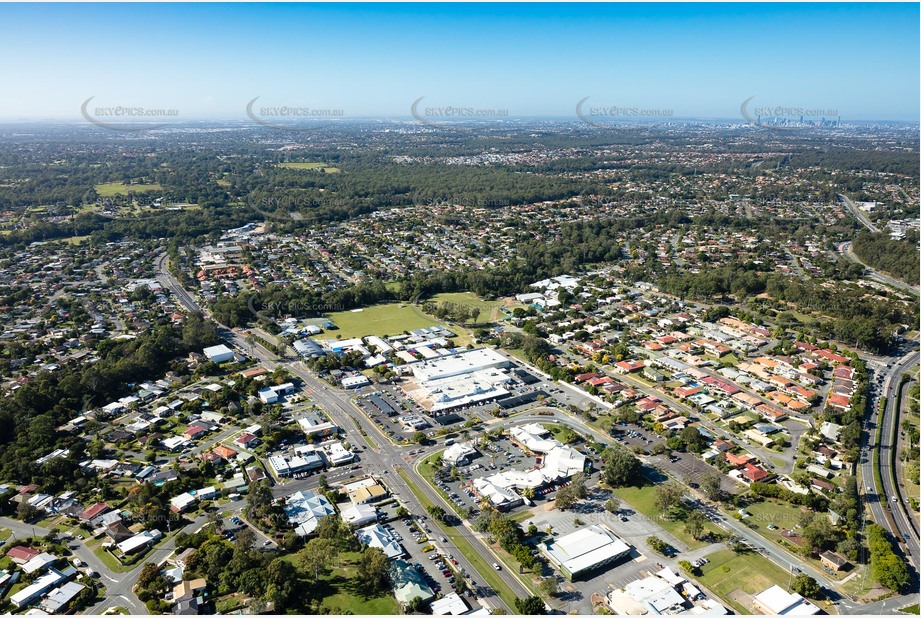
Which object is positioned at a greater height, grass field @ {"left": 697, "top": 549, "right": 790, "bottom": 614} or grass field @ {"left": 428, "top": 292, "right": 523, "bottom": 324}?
grass field @ {"left": 428, "top": 292, "right": 523, "bottom": 324}

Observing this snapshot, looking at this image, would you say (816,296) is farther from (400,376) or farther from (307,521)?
(307,521)

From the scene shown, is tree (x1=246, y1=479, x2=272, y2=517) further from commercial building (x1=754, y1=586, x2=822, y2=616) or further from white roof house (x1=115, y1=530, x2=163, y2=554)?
commercial building (x1=754, y1=586, x2=822, y2=616)

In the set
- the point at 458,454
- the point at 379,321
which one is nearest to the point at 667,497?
the point at 458,454

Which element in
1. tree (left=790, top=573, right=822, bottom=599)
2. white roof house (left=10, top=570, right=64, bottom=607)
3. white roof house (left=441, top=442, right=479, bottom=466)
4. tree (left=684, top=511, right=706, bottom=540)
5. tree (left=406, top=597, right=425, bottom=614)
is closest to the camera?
tree (left=406, top=597, right=425, bottom=614)

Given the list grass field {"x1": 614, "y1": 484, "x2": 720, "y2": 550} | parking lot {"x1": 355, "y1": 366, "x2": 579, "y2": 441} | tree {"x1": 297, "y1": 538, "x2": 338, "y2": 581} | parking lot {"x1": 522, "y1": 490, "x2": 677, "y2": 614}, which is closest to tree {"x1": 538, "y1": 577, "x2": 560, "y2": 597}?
parking lot {"x1": 522, "y1": 490, "x2": 677, "y2": 614}

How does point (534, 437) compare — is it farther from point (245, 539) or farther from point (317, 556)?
point (245, 539)

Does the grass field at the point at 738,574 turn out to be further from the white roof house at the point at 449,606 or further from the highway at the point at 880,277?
the highway at the point at 880,277
